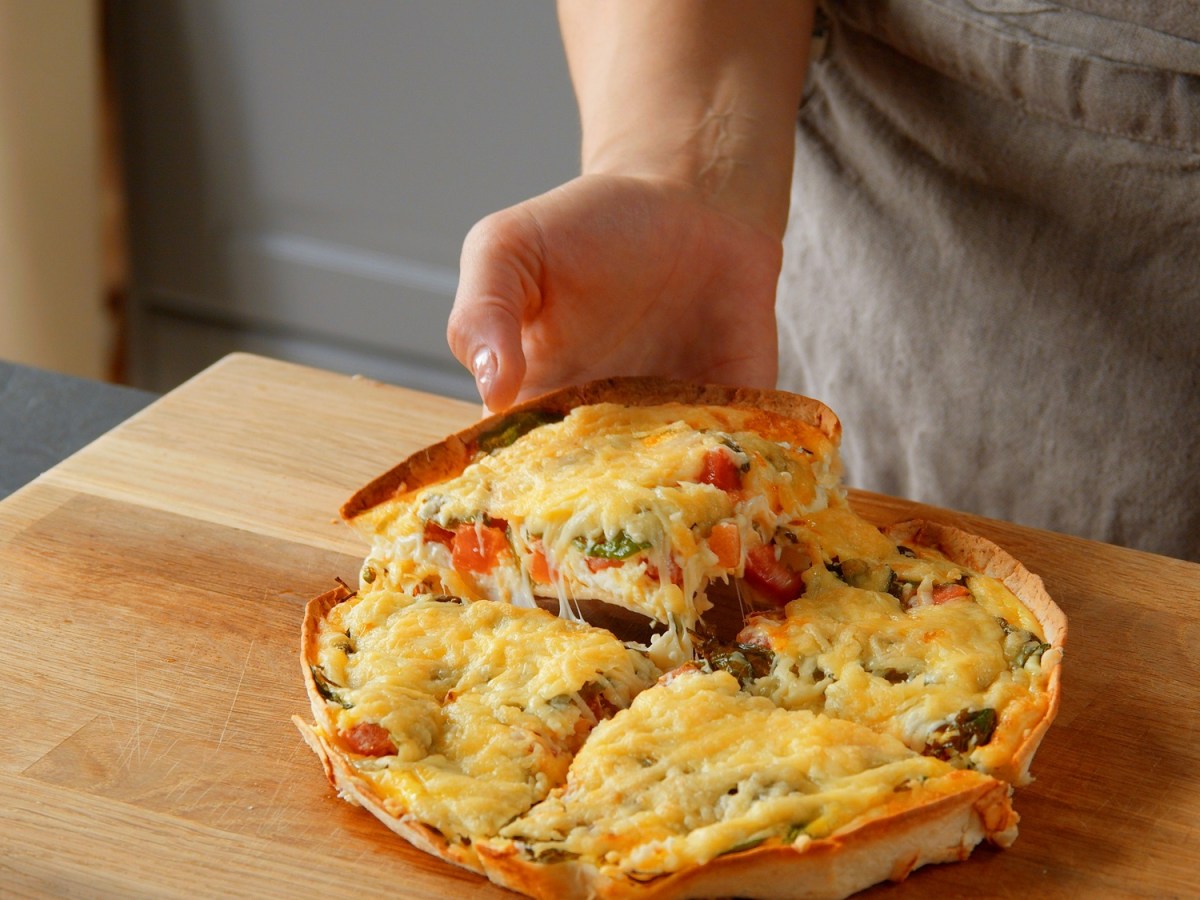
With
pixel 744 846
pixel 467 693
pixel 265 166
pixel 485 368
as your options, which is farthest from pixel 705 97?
pixel 265 166

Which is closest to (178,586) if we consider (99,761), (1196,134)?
(99,761)

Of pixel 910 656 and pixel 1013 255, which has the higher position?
pixel 1013 255

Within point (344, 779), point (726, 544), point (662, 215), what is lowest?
point (344, 779)

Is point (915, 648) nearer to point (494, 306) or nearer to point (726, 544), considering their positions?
point (726, 544)

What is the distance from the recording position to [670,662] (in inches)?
90.9

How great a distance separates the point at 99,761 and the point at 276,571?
1.96 feet

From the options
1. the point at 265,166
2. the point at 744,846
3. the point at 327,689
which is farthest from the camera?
the point at 265,166

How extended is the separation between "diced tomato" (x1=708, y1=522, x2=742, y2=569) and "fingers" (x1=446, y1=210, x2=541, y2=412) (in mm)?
478

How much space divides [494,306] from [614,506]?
1.57 feet

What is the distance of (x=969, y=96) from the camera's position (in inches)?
128

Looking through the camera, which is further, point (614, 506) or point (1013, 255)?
point (1013, 255)

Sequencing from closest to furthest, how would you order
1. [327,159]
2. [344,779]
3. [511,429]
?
[344,779] < [511,429] < [327,159]

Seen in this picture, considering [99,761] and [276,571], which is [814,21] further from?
[99,761]

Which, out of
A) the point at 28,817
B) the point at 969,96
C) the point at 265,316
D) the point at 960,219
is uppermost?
the point at 969,96
